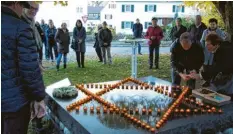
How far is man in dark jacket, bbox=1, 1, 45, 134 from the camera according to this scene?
2.32 m

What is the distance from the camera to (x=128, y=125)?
3242mm

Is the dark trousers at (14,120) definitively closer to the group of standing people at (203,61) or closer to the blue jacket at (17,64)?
the blue jacket at (17,64)

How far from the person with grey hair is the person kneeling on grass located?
0.60 meters

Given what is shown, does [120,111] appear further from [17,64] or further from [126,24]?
[126,24]

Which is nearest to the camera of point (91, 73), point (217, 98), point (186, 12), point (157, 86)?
point (217, 98)

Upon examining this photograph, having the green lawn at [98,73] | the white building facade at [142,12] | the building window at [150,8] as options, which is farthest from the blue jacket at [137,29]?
the building window at [150,8]

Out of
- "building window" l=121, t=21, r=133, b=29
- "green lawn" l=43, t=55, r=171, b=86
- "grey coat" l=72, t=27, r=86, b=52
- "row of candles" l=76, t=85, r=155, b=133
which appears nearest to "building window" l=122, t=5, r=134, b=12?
"building window" l=121, t=21, r=133, b=29

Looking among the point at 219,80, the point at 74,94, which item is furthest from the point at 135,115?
the point at 219,80

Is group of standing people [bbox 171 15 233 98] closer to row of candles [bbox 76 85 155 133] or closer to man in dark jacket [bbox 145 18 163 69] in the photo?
row of candles [bbox 76 85 155 133]

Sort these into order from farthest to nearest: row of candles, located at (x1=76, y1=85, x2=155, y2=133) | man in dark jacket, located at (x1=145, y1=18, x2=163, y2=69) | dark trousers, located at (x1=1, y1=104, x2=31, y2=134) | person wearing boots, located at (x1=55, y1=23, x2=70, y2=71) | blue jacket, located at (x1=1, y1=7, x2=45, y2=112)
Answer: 1. man in dark jacket, located at (x1=145, y1=18, x2=163, y2=69)
2. person wearing boots, located at (x1=55, y1=23, x2=70, y2=71)
3. row of candles, located at (x1=76, y1=85, x2=155, y2=133)
4. dark trousers, located at (x1=1, y1=104, x2=31, y2=134)
5. blue jacket, located at (x1=1, y1=7, x2=45, y2=112)

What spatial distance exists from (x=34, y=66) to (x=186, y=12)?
109 ft

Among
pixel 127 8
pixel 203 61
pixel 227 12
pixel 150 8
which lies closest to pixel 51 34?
pixel 227 12

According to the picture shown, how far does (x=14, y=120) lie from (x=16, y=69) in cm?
44

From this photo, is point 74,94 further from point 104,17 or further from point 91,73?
point 104,17
